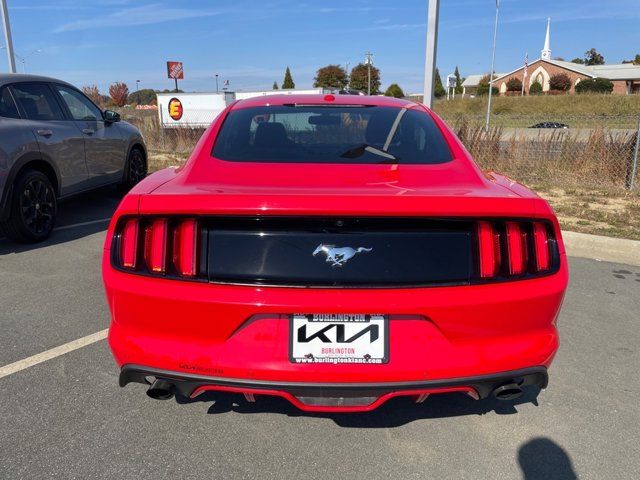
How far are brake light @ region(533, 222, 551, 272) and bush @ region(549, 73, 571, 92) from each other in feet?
264

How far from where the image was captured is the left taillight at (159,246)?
204 cm

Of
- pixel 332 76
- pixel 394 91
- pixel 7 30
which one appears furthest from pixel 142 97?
pixel 7 30

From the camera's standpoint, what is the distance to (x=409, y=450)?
2354mm

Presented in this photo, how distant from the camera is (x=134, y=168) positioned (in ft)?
26.5

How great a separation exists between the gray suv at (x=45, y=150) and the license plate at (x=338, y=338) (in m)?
4.40

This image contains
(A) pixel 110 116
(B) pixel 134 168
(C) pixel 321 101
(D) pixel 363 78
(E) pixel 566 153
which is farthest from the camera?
(D) pixel 363 78

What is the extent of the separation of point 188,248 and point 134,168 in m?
6.60

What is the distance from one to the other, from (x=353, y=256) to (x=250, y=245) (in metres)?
0.41

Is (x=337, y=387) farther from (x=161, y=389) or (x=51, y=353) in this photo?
(x=51, y=353)

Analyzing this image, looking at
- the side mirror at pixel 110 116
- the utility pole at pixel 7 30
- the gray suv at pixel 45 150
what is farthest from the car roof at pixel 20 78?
the utility pole at pixel 7 30

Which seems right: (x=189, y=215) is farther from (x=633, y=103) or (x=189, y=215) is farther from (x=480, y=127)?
(x=633, y=103)

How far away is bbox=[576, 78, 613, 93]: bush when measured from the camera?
62.3 metres

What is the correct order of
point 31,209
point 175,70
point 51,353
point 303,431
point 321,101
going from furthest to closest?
point 175,70 < point 31,209 < point 321,101 < point 51,353 < point 303,431

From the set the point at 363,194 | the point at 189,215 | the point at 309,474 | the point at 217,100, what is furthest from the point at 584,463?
the point at 217,100
